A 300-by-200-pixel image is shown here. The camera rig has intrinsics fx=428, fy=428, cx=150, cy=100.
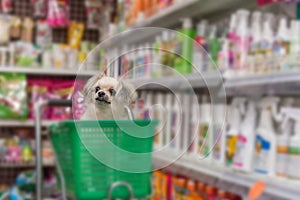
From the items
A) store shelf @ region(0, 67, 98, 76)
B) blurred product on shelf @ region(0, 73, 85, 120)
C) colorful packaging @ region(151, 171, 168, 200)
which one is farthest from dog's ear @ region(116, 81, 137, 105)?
store shelf @ region(0, 67, 98, 76)

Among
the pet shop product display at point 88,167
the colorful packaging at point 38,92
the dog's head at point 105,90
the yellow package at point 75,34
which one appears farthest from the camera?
the yellow package at point 75,34

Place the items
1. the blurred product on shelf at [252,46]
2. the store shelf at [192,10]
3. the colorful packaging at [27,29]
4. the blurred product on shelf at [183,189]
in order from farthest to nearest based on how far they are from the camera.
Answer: the colorful packaging at [27,29], the store shelf at [192,10], the blurred product on shelf at [183,189], the blurred product on shelf at [252,46]

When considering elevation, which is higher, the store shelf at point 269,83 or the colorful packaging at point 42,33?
the colorful packaging at point 42,33

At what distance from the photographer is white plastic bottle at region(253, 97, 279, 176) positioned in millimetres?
1547

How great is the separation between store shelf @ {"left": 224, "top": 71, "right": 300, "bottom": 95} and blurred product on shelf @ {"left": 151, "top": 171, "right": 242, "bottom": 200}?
477 millimetres

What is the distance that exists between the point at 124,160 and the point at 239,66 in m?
1.38

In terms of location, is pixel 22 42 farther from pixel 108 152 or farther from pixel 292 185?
pixel 108 152

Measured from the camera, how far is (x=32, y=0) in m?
3.88

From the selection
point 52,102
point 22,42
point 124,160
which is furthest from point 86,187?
point 22,42

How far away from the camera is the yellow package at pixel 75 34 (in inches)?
153

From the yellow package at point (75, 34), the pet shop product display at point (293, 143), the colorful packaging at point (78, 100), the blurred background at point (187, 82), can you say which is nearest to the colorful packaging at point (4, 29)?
the blurred background at point (187, 82)

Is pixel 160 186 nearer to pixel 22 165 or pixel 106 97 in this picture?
pixel 22 165

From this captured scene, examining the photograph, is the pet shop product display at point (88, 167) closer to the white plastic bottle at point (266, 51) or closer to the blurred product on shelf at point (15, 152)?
the white plastic bottle at point (266, 51)

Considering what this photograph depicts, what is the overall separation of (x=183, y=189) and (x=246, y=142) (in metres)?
0.67
